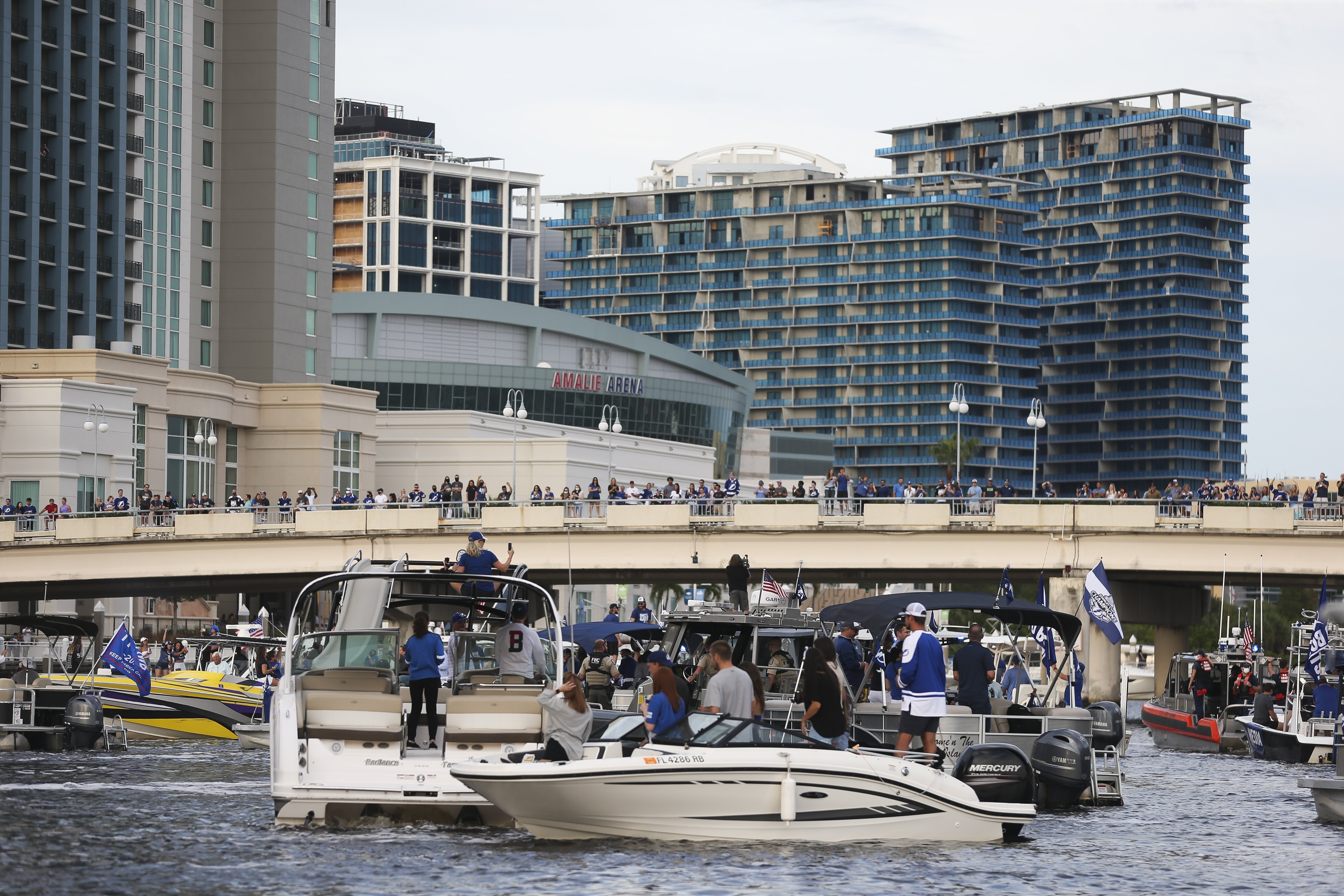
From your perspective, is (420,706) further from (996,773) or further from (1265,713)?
(1265,713)

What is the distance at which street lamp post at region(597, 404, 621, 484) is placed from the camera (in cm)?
9538

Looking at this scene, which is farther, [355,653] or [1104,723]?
[1104,723]

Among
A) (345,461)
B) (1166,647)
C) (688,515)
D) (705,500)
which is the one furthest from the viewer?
(345,461)

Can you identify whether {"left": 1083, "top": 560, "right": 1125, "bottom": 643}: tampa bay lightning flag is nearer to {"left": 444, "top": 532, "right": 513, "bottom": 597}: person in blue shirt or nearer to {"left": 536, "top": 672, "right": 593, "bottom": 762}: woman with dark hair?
{"left": 444, "top": 532, "right": 513, "bottom": 597}: person in blue shirt

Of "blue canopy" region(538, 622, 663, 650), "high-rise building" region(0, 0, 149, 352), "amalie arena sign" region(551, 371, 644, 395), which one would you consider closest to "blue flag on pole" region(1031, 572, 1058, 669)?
"blue canopy" region(538, 622, 663, 650)

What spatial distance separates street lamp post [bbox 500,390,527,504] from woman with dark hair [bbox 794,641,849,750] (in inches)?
1682

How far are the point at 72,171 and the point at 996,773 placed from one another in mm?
85848

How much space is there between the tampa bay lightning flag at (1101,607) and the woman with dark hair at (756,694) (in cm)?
1220

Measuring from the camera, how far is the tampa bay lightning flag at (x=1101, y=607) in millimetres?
36312

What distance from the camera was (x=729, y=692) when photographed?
24.1 m

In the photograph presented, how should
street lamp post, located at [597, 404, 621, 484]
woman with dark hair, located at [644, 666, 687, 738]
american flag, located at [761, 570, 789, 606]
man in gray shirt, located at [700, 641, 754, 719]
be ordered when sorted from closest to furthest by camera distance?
woman with dark hair, located at [644, 666, 687, 738] < man in gray shirt, located at [700, 641, 754, 719] < american flag, located at [761, 570, 789, 606] < street lamp post, located at [597, 404, 621, 484]

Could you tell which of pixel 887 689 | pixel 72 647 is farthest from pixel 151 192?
pixel 887 689

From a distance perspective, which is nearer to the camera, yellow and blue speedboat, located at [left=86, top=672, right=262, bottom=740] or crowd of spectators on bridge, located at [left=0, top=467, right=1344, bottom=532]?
yellow and blue speedboat, located at [left=86, top=672, right=262, bottom=740]

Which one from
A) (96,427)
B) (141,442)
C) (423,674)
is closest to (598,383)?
(141,442)
